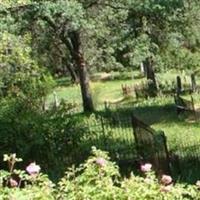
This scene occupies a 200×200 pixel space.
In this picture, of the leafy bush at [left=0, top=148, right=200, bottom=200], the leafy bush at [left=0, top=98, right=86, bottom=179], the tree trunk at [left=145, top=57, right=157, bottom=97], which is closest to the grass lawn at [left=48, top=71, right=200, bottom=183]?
the leafy bush at [left=0, top=98, right=86, bottom=179]

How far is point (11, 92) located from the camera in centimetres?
2447

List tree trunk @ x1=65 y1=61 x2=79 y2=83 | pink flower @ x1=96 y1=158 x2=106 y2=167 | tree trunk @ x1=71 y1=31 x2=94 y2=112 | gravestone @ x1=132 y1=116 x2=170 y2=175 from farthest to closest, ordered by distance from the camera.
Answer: tree trunk @ x1=65 y1=61 x2=79 y2=83, tree trunk @ x1=71 y1=31 x2=94 y2=112, gravestone @ x1=132 y1=116 x2=170 y2=175, pink flower @ x1=96 y1=158 x2=106 y2=167

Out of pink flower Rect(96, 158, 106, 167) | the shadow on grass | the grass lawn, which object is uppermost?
pink flower Rect(96, 158, 106, 167)

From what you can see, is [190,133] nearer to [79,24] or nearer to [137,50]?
[79,24]

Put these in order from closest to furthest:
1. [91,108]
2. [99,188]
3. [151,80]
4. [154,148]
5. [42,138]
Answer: [99,188] → [154,148] → [42,138] → [91,108] → [151,80]

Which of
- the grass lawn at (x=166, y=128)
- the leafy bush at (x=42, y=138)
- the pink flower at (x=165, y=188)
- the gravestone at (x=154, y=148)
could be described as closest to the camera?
the pink flower at (x=165, y=188)

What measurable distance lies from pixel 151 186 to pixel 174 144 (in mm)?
12551

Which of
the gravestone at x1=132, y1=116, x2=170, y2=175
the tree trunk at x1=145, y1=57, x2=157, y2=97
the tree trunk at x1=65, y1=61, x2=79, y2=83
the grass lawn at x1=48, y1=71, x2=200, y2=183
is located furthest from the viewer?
the tree trunk at x1=65, y1=61, x2=79, y2=83

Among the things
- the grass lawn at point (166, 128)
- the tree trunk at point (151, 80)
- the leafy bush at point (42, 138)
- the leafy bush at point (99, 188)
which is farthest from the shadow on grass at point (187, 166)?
the tree trunk at point (151, 80)

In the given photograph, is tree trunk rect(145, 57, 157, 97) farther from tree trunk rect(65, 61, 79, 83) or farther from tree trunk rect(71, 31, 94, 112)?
tree trunk rect(65, 61, 79, 83)

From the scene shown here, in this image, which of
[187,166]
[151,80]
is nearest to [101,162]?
[187,166]

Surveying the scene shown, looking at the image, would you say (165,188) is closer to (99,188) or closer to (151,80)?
(99,188)

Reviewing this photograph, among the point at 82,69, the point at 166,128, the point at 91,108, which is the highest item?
the point at 82,69

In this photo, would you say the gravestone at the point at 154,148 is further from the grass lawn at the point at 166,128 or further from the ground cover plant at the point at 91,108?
the grass lawn at the point at 166,128
